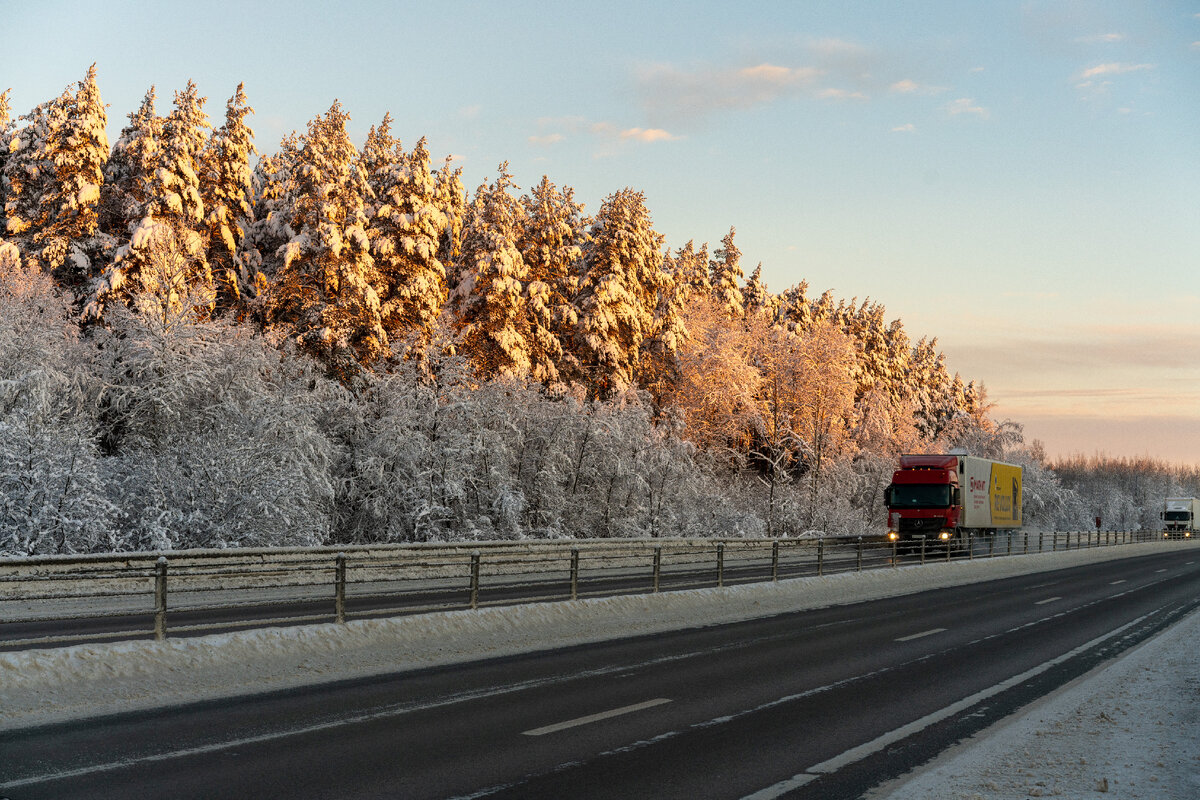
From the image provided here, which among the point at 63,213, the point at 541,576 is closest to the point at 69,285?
the point at 63,213

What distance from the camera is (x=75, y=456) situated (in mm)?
24344

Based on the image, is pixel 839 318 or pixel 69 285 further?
pixel 839 318

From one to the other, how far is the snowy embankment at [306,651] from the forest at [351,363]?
12.6m

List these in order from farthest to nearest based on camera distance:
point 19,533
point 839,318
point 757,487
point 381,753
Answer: point 839,318 → point 757,487 → point 19,533 → point 381,753

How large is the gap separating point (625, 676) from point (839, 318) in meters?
84.8

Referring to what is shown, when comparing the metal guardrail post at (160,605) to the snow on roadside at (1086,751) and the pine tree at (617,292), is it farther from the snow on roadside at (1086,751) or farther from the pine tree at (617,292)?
the pine tree at (617,292)

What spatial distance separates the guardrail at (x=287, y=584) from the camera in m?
13.0

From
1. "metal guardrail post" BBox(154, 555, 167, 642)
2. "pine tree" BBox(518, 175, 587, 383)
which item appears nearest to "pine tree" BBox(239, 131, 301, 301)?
"pine tree" BBox(518, 175, 587, 383)

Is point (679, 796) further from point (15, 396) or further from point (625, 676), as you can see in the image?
point (15, 396)

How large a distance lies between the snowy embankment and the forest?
12.6 metres

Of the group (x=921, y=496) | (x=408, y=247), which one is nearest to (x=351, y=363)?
(x=408, y=247)

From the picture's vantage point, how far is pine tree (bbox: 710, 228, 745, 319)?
224 ft

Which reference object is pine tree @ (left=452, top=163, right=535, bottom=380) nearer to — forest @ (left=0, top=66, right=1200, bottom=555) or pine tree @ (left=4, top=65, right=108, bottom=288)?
forest @ (left=0, top=66, right=1200, bottom=555)

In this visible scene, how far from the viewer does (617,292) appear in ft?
167
